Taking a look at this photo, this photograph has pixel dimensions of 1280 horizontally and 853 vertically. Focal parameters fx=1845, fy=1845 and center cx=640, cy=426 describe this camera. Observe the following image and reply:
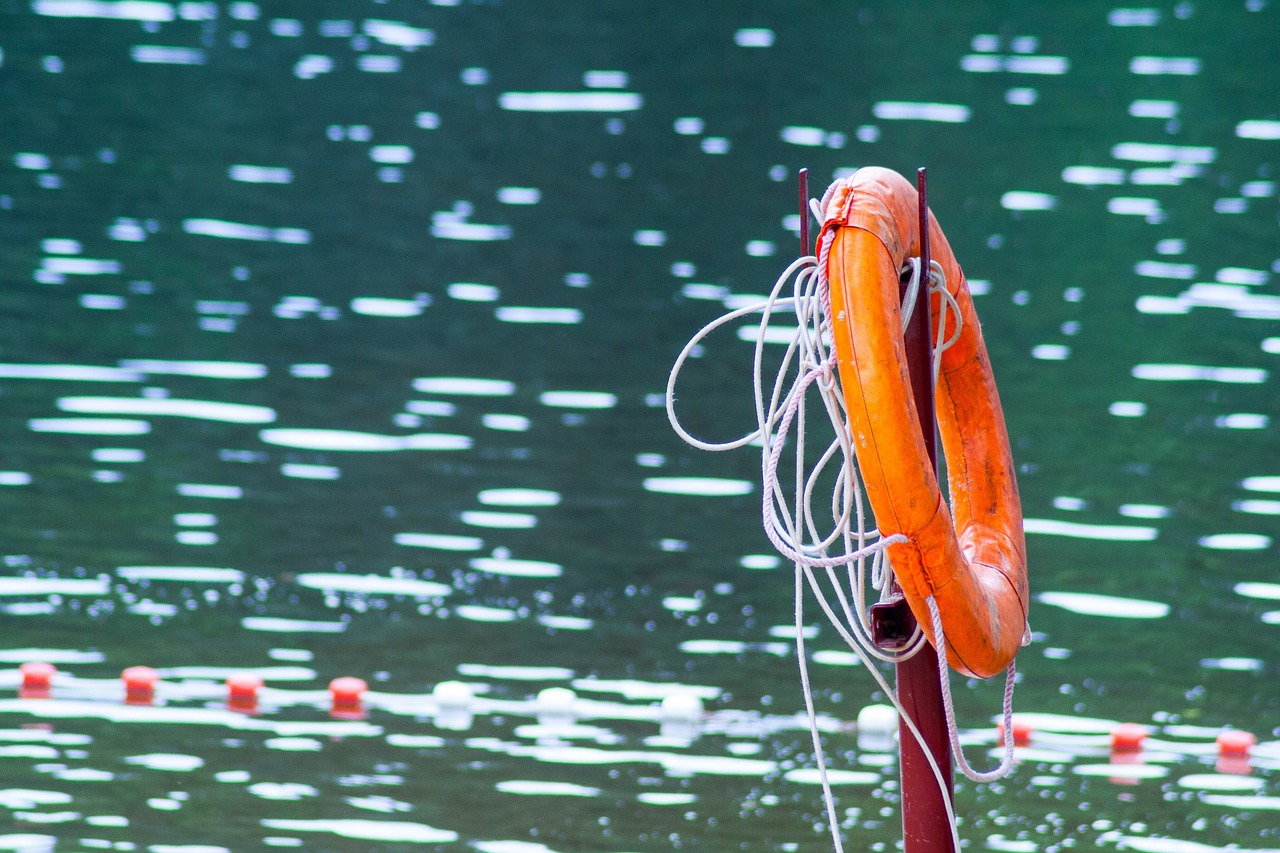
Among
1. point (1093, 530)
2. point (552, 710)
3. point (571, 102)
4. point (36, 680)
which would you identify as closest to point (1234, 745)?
point (1093, 530)

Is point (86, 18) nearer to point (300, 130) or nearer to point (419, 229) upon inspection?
point (300, 130)

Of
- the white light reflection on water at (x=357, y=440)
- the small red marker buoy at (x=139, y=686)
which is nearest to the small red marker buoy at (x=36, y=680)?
the small red marker buoy at (x=139, y=686)

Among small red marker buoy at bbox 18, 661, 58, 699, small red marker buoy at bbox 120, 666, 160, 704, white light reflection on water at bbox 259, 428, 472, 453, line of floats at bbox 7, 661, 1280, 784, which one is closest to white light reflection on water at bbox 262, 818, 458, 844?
line of floats at bbox 7, 661, 1280, 784

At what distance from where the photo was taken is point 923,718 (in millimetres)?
4527

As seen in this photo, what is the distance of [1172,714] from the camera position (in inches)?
303

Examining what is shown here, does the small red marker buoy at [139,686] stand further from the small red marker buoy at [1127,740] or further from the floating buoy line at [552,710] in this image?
the small red marker buoy at [1127,740]

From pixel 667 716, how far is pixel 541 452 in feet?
11.3

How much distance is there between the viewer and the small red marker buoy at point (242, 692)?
23.8ft

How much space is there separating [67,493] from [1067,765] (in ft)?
17.1

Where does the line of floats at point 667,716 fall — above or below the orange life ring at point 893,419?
below

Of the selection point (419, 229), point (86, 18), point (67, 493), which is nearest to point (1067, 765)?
point (67, 493)

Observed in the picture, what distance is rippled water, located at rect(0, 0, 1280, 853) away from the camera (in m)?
6.84

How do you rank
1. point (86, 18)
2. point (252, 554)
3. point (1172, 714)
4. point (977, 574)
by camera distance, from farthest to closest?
point (86, 18) → point (252, 554) → point (1172, 714) → point (977, 574)

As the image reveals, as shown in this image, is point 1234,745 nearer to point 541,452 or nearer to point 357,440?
point 541,452
